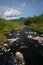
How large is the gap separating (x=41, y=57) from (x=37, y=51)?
18.1 ft

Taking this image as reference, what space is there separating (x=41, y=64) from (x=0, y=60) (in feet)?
35.6

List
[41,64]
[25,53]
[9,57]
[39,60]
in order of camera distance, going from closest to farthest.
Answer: [41,64] → [39,60] → [9,57] → [25,53]

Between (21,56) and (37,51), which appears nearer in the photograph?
(21,56)

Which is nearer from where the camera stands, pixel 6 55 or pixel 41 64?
pixel 41 64

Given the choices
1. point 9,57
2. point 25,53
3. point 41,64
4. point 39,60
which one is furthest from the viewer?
point 25,53

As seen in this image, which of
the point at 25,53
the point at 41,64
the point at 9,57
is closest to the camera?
the point at 41,64

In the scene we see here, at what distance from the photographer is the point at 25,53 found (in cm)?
4556

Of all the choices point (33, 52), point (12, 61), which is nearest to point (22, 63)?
point (12, 61)

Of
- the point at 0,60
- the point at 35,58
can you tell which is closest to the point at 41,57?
the point at 35,58

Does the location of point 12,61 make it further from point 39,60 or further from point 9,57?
point 39,60

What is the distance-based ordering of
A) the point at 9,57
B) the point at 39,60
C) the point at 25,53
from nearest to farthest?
the point at 39,60, the point at 9,57, the point at 25,53

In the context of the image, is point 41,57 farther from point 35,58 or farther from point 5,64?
point 5,64

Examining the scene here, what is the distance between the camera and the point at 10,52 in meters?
47.2

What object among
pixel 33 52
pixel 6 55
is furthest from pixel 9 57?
pixel 33 52
